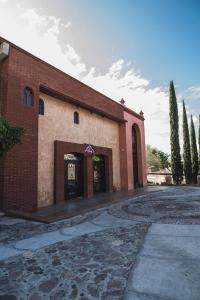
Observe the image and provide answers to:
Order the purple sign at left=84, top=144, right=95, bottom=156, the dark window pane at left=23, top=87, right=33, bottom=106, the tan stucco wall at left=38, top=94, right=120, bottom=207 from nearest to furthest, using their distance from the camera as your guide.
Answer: the dark window pane at left=23, top=87, right=33, bottom=106 < the tan stucco wall at left=38, top=94, right=120, bottom=207 < the purple sign at left=84, top=144, right=95, bottom=156

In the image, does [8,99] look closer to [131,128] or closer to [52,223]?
[52,223]

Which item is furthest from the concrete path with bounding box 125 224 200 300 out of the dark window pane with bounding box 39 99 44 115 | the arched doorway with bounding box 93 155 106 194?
the arched doorway with bounding box 93 155 106 194

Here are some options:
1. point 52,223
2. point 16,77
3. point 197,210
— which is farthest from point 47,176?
point 197,210

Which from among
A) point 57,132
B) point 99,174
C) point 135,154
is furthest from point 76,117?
point 135,154

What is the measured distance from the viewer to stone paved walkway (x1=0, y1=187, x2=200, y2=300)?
293 cm

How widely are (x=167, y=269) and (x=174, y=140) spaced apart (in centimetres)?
1970

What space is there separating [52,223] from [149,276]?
4176 millimetres

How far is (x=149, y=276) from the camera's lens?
320 cm

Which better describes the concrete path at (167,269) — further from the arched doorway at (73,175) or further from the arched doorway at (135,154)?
the arched doorway at (135,154)

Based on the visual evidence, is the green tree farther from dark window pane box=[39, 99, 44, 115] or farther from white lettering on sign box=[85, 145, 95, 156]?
dark window pane box=[39, 99, 44, 115]

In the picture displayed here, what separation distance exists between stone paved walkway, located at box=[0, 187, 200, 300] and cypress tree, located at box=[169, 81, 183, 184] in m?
15.6

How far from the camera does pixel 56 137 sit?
11117 mm

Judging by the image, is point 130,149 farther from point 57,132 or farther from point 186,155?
point 186,155

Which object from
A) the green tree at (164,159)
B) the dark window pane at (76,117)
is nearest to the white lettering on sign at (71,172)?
the dark window pane at (76,117)
